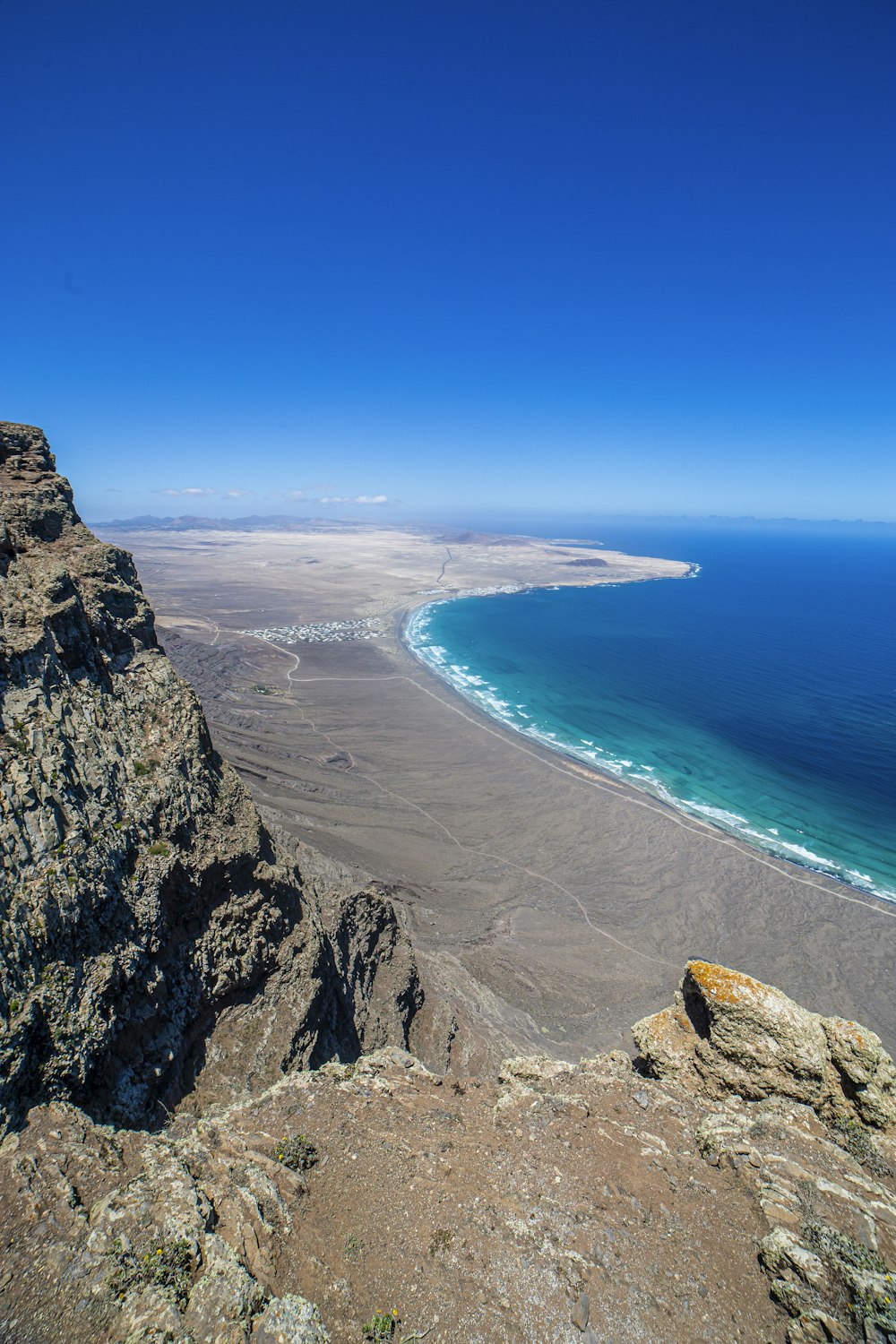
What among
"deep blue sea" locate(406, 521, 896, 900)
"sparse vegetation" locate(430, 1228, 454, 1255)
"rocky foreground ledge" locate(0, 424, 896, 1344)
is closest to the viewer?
"rocky foreground ledge" locate(0, 424, 896, 1344)

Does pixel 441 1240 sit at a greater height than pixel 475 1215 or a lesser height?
greater

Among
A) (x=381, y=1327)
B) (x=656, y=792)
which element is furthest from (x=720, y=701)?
(x=381, y=1327)

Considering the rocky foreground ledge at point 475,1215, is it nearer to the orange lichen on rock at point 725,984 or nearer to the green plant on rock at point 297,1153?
the green plant on rock at point 297,1153

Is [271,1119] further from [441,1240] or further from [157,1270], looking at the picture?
[157,1270]

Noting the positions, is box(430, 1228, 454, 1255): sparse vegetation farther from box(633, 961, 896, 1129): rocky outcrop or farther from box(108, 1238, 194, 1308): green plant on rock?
box(633, 961, 896, 1129): rocky outcrop

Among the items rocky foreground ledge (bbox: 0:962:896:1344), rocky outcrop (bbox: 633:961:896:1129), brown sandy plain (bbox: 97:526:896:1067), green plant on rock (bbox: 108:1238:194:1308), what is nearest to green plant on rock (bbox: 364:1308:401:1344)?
rocky foreground ledge (bbox: 0:962:896:1344)

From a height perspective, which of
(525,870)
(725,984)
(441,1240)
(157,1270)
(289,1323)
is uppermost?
(157,1270)

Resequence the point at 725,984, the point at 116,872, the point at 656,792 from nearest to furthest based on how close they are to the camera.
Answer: the point at 116,872 → the point at 725,984 → the point at 656,792

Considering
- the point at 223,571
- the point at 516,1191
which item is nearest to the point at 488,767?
the point at 516,1191
